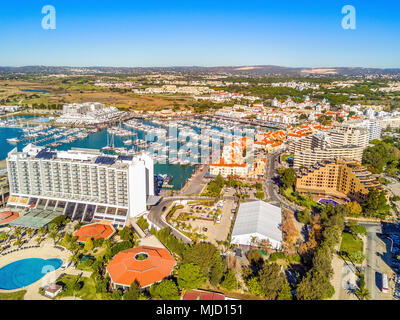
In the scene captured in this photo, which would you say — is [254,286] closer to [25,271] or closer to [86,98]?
[25,271]

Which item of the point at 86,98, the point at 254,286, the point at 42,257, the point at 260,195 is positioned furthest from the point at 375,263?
the point at 86,98

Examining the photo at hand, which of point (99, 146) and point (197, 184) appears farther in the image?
point (99, 146)

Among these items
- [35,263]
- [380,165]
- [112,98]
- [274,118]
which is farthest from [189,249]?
[112,98]

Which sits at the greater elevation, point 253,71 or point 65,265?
point 253,71

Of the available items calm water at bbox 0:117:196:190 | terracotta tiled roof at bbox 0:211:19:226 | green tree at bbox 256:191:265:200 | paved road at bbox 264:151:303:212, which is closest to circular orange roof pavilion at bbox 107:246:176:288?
terracotta tiled roof at bbox 0:211:19:226

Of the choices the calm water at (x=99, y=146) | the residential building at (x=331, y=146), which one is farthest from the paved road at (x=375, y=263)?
the calm water at (x=99, y=146)
